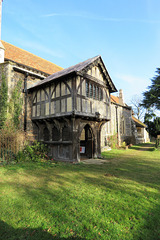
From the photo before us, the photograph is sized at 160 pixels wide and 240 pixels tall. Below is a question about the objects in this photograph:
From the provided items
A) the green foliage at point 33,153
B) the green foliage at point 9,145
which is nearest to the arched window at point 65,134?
the green foliage at point 33,153

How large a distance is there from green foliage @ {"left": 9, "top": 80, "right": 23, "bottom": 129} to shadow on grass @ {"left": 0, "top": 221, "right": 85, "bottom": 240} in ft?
26.9

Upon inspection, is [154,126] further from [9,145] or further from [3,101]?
[9,145]

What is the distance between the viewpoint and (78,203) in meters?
3.58

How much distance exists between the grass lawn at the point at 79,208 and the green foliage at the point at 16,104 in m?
5.47

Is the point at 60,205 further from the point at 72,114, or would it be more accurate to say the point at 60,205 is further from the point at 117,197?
the point at 72,114

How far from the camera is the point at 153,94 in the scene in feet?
67.3

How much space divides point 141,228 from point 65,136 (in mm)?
7297

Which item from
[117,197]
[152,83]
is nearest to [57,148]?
[117,197]

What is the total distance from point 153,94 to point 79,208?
2091 cm

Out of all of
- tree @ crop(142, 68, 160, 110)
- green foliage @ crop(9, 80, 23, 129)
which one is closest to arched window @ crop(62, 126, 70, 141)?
green foliage @ crop(9, 80, 23, 129)

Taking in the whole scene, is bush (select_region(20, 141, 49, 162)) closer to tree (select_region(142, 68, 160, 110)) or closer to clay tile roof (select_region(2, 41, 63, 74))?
clay tile roof (select_region(2, 41, 63, 74))

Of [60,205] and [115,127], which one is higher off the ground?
[115,127]

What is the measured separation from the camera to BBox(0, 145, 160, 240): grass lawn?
253 cm

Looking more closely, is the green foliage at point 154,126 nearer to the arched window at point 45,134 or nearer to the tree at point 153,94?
the tree at point 153,94
